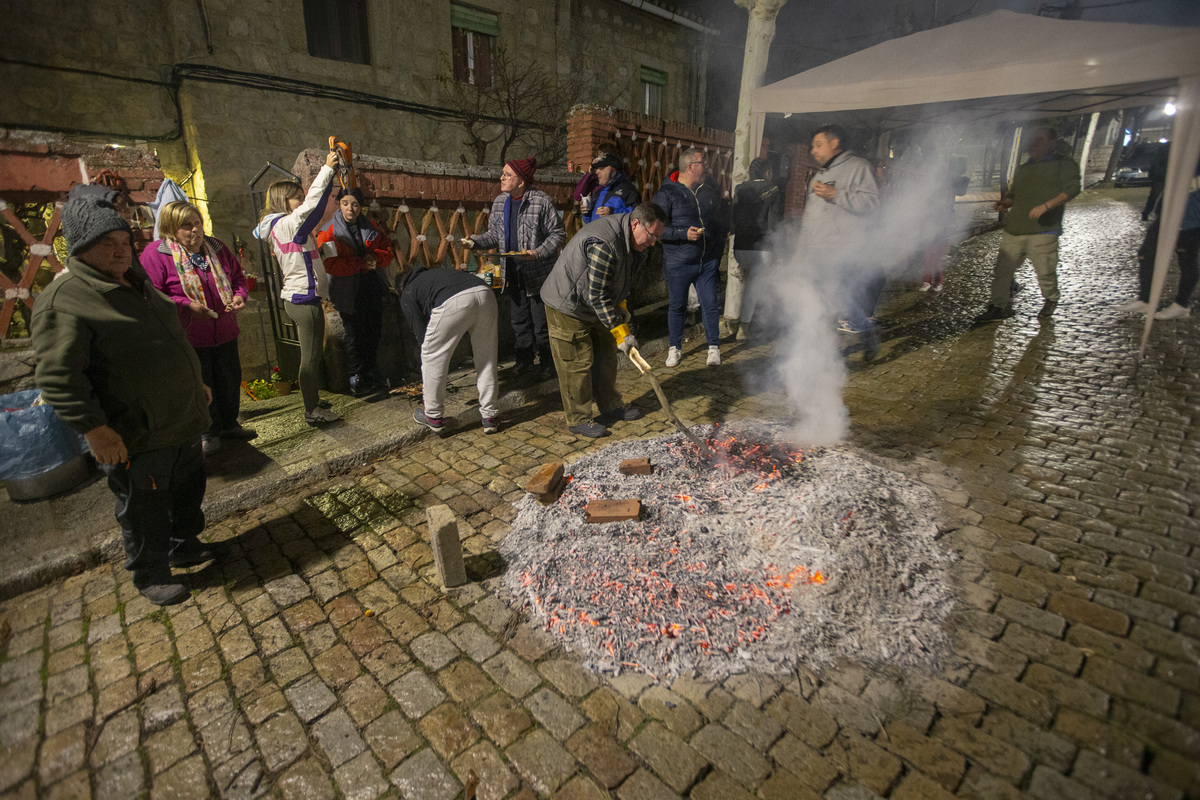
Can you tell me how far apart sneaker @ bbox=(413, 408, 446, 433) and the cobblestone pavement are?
86cm

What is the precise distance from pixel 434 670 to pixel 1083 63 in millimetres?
6539

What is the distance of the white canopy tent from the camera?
443 centimetres

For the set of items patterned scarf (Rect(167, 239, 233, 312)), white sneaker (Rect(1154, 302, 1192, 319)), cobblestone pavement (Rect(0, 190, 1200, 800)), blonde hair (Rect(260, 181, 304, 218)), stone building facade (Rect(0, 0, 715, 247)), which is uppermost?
stone building facade (Rect(0, 0, 715, 247))

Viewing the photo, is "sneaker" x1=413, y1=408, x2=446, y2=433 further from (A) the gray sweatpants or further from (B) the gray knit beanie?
(B) the gray knit beanie

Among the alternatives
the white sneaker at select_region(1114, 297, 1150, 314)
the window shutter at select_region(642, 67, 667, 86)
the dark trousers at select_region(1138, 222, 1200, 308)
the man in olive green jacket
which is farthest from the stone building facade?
the white sneaker at select_region(1114, 297, 1150, 314)

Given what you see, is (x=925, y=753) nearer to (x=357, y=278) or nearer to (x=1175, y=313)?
(x=357, y=278)

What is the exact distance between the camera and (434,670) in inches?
107

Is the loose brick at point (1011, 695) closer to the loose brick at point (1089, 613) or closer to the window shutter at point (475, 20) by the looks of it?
the loose brick at point (1089, 613)

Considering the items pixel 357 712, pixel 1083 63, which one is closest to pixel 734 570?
pixel 357 712

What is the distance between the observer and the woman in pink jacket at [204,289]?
4.21m

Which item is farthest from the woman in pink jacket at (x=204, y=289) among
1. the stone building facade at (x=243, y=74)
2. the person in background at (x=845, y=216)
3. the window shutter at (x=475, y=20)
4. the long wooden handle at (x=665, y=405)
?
the window shutter at (x=475, y=20)

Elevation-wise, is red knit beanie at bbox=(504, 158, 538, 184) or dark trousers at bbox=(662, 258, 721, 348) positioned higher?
red knit beanie at bbox=(504, 158, 538, 184)

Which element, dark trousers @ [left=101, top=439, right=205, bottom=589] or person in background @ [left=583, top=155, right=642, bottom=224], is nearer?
dark trousers @ [left=101, top=439, right=205, bottom=589]

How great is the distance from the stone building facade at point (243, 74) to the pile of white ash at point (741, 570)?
9.43 meters
